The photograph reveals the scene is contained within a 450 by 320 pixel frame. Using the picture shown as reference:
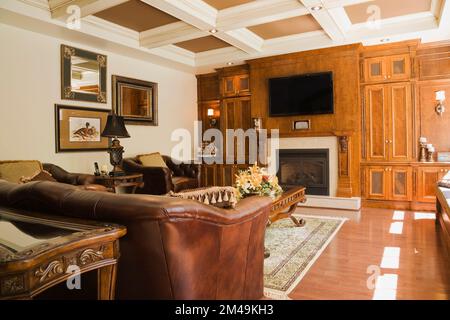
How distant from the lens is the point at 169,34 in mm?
5039

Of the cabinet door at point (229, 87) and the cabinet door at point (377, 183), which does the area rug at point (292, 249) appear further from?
the cabinet door at point (229, 87)

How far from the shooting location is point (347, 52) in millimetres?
5496

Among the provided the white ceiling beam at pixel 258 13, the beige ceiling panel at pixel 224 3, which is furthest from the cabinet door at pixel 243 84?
the beige ceiling panel at pixel 224 3

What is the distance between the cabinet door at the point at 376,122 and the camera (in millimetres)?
5492

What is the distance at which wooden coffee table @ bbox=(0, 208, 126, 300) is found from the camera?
1.00m

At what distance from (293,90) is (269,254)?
143 inches

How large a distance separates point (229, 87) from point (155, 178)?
277 centimetres

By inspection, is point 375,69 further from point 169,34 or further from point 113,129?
point 113,129

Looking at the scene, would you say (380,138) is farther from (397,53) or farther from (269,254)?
(269,254)

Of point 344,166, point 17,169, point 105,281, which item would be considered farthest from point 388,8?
point 17,169

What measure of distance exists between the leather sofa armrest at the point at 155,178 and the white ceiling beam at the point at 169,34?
194 cm

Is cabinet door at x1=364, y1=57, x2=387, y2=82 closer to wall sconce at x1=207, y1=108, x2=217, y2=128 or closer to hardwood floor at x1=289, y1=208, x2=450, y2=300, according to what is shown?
hardwood floor at x1=289, y1=208, x2=450, y2=300

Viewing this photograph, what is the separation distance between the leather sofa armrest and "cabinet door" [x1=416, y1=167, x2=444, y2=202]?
152 inches

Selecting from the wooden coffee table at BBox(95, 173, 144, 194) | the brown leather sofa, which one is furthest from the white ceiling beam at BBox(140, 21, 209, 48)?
the brown leather sofa
